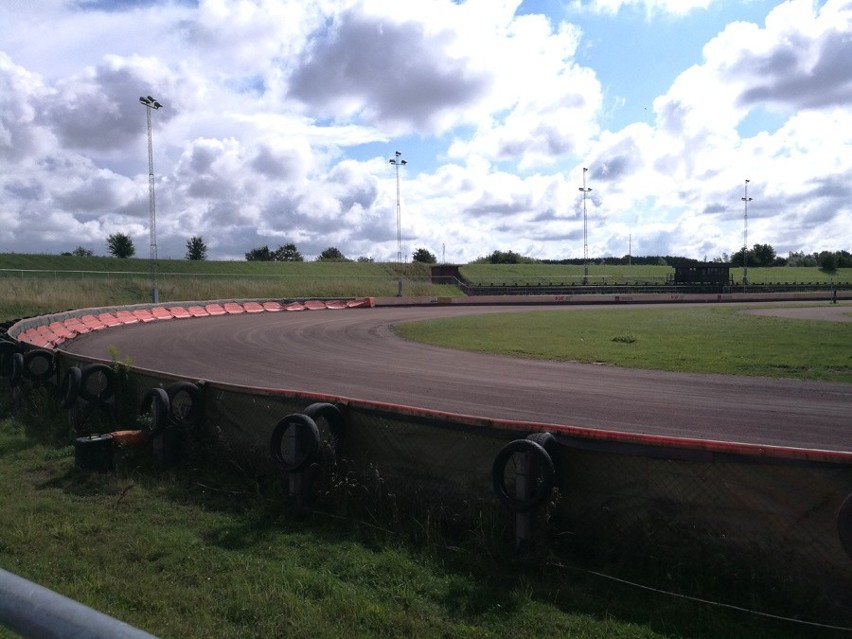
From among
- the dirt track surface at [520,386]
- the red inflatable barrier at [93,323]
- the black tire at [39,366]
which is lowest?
the dirt track surface at [520,386]

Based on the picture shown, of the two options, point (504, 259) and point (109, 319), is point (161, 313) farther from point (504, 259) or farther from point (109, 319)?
point (504, 259)

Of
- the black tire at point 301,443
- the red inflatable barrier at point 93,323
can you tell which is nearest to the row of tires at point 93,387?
the black tire at point 301,443

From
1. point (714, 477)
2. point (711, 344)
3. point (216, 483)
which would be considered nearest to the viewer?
point (714, 477)

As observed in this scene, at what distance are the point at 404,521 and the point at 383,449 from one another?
2.42 ft

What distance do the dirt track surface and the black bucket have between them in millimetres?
4924

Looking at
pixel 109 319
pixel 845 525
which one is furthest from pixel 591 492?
pixel 109 319

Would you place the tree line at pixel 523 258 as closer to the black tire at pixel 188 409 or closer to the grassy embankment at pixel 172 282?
the grassy embankment at pixel 172 282

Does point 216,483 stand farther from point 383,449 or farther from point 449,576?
point 449,576

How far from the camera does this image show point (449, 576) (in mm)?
5414

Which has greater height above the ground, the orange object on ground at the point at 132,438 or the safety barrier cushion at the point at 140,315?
the safety barrier cushion at the point at 140,315

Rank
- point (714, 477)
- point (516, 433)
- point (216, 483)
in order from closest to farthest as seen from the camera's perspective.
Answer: point (714, 477) < point (516, 433) < point (216, 483)

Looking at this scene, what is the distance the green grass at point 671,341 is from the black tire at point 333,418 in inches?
464

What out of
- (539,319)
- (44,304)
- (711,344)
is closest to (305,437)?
(711,344)

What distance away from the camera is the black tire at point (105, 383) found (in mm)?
10241
